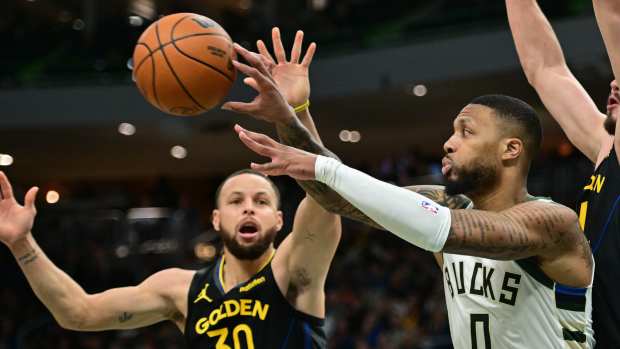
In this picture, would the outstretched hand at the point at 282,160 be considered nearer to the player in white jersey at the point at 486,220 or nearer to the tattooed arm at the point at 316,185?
the player in white jersey at the point at 486,220

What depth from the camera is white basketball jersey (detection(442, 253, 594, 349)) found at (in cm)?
323

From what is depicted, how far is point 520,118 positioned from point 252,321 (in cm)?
179

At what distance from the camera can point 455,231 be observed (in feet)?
9.62

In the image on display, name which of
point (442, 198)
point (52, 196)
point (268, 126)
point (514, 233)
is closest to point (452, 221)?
point (514, 233)

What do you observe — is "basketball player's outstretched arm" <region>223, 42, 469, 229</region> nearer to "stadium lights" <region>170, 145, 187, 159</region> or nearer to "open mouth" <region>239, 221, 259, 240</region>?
"open mouth" <region>239, 221, 259, 240</region>

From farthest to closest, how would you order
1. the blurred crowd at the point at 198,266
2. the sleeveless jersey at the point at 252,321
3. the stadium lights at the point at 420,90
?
the stadium lights at the point at 420,90, the blurred crowd at the point at 198,266, the sleeveless jersey at the point at 252,321

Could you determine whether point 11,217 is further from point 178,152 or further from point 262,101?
point 178,152

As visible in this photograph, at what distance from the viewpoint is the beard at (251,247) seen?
4.64 meters

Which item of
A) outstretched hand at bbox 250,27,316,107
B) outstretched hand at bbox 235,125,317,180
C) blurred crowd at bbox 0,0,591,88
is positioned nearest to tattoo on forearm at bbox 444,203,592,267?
outstretched hand at bbox 235,125,317,180

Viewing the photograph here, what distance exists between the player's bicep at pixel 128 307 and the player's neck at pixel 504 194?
2103 mm

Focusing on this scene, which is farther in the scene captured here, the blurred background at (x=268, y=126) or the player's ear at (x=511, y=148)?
the blurred background at (x=268, y=126)

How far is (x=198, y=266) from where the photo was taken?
503 inches

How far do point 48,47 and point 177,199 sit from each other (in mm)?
3823

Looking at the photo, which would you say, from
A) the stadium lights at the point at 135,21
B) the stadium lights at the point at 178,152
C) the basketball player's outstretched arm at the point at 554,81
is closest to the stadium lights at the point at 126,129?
the stadium lights at the point at 178,152
